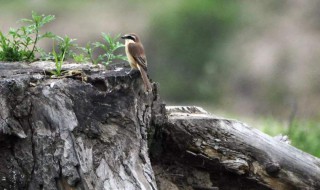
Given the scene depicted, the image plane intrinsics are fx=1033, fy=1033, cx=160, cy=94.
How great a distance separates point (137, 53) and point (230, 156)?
1.07 m

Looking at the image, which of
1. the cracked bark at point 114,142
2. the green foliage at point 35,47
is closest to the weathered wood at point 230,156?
the cracked bark at point 114,142

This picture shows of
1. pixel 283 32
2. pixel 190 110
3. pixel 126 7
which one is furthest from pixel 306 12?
pixel 190 110

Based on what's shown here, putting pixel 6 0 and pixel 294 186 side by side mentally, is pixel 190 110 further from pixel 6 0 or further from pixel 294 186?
pixel 6 0

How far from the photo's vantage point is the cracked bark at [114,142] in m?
6.35

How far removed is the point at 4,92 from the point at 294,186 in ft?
7.12

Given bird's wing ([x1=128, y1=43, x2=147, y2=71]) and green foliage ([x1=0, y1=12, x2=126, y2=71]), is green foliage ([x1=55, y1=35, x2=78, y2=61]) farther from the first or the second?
bird's wing ([x1=128, y1=43, x2=147, y2=71])

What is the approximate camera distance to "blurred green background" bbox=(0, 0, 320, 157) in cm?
2066

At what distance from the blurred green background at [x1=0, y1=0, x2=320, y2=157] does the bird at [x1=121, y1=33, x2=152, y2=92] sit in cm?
1084

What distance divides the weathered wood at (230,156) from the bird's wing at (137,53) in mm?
437

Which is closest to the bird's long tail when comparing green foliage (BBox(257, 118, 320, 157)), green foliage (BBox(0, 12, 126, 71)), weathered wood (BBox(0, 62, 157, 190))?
weathered wood (BBox(0, 62, 157, 190))

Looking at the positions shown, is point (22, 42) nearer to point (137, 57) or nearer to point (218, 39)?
point (137, 57)

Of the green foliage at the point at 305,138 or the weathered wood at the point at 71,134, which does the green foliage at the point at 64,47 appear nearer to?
the weathered wood at the point at 71,134

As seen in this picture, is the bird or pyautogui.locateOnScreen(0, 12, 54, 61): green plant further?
pyautogui.locateOnScreen(0, 12, 54, 61): green plant

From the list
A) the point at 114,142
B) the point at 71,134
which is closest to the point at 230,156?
the point at 114,142
